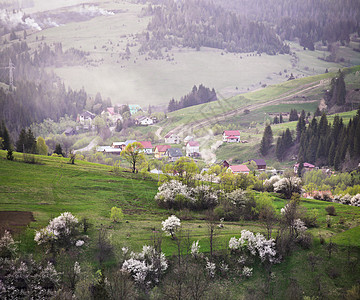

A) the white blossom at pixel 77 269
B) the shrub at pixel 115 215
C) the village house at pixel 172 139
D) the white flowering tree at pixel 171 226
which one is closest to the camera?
the white blossom at pixel 77 269

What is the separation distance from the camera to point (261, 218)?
63.9 meters

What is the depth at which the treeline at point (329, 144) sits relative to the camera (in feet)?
384

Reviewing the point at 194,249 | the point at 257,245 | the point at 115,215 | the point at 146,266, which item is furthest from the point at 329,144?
the point at 146,266

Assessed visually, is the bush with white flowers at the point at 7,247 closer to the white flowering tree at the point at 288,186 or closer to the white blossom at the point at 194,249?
the white blossom at the point at 194,249

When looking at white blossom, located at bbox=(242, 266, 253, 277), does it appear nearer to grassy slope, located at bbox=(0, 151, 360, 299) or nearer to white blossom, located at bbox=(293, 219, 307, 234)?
grassy slope, located at bbox=(0, 151, 360, 299)

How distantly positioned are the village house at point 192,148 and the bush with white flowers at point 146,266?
3946 inches

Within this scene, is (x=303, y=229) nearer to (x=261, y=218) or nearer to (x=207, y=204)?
(x=261, y=218)

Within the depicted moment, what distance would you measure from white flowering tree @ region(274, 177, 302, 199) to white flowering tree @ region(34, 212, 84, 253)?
161 feet

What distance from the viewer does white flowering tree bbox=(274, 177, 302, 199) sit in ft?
271

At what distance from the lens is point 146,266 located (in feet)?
154

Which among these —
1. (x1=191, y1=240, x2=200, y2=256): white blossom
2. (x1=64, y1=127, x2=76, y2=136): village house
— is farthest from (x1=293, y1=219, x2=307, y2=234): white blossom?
(x1=64, y1=127, x2=76, y2=136): village house

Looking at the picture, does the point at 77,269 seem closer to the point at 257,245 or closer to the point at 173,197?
the point at 257,245

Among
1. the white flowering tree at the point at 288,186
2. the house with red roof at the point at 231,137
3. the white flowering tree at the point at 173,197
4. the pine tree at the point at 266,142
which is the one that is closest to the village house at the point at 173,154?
the house with red roof at the point at 231,137

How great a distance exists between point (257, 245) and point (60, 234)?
28202mm
